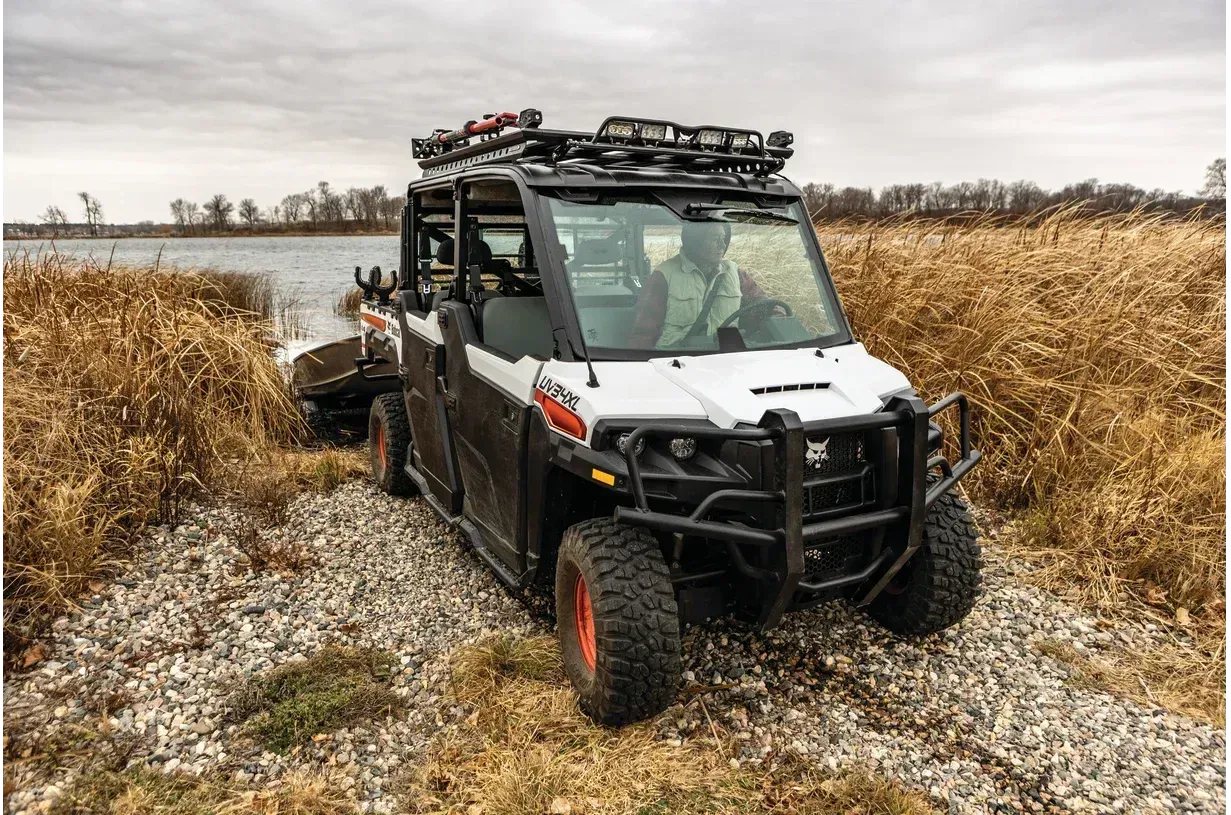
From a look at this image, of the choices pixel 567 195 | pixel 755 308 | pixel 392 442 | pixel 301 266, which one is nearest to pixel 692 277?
pixel 755 308

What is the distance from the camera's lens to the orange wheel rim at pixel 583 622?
3.38 m

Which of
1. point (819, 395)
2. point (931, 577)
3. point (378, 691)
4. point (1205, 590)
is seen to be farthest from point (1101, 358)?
point (378, 691)

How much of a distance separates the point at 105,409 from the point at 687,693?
4.39 m

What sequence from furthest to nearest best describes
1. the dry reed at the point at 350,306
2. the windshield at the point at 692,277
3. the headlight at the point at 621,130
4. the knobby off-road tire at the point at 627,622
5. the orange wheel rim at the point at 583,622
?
the dry reed at the point at 350,306 → the headlight at the point at 621,130 → the windshield at the point at 692,277 → the orange wheel rim at the point at 583,622 → the knobby off-road tire at the point at 627,622

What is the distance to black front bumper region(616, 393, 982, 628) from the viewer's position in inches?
115

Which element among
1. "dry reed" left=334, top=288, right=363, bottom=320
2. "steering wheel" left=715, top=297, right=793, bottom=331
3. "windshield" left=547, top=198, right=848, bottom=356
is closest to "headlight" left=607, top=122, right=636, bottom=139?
"windshield" left=547, top=198, right=848, bottom=356

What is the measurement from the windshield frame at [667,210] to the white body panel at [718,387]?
0.07m

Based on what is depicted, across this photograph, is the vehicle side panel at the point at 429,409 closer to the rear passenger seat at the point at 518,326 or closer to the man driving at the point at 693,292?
Answer: the rear passenger seat at the point at 518,326

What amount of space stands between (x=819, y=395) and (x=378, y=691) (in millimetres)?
2207

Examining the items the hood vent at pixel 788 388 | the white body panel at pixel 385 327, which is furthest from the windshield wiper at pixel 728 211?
the white body panel at pixel 385 327

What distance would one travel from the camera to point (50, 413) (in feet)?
17.2

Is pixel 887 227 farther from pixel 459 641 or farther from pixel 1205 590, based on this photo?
pixel 459 641

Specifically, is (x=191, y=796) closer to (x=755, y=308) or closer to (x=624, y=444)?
(x=624, y=444)

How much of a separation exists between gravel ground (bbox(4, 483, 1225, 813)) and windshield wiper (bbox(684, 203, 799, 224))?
6.48 feet
